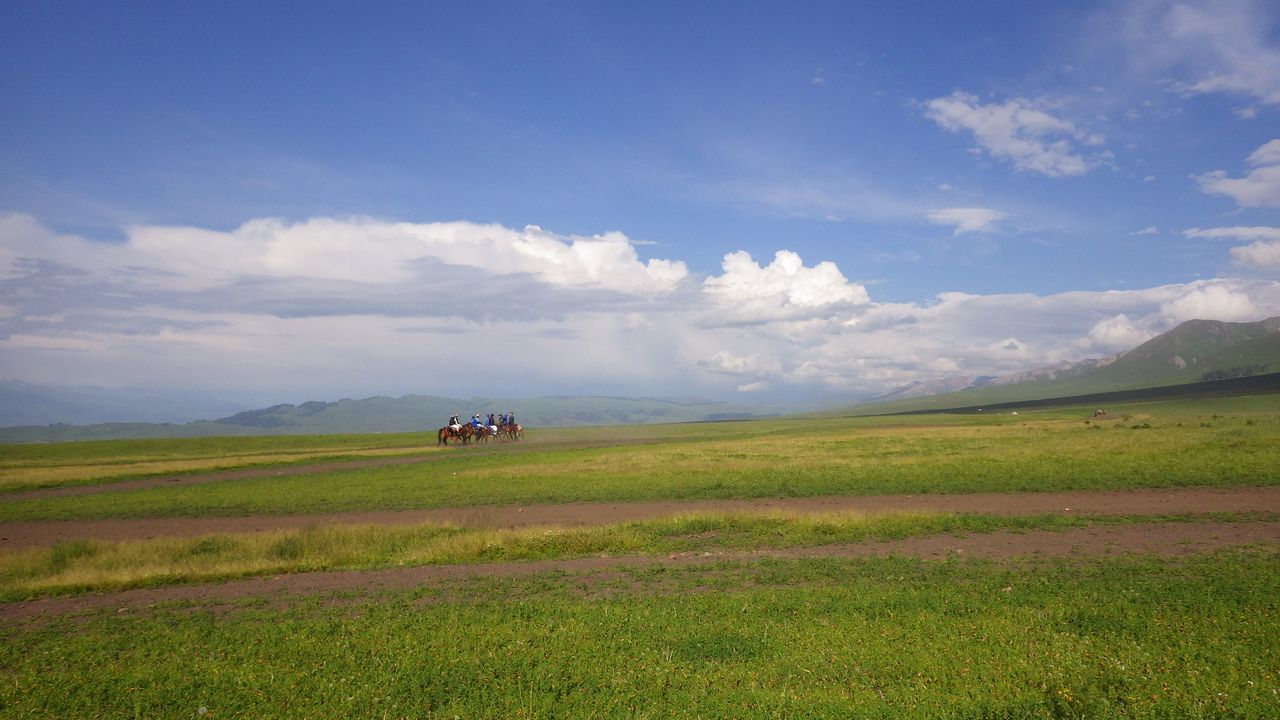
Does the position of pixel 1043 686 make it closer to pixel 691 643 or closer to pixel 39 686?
pixel 691 643

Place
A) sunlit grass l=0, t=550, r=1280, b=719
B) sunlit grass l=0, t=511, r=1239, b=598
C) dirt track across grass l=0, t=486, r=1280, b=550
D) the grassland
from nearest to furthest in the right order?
sunlit grass l=0, t=550, r=1280, b=719 < the grassland < sunlit grass l=0, t=511, r=1239, b=598 < dirt track across grass l=0, t=486, r=1280, b=550

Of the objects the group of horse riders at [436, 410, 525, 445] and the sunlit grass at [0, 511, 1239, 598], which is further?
the group of horse riders at [436, 410, 525, 445]

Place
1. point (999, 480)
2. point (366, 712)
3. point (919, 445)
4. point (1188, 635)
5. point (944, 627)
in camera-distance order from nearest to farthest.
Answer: point (366, 712)
point (1188, 635)
point (944, 627)
point (999, 480)
point (919, 445)

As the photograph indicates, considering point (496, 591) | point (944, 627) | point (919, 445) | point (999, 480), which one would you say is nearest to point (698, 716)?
point (944, 627)

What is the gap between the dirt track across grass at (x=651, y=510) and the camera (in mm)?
22500

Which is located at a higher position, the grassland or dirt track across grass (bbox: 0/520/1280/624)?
the grassland

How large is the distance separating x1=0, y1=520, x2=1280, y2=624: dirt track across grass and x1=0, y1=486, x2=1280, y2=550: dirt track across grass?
3622mm

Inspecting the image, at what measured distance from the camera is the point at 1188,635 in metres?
9.84

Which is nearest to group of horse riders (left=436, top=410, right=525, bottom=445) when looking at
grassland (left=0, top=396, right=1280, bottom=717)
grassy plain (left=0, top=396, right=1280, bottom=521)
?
grassy plain (left=0, top=396, right=1280, bottom=521)

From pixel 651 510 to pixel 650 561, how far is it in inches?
346

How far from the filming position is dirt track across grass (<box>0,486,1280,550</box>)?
2250cm

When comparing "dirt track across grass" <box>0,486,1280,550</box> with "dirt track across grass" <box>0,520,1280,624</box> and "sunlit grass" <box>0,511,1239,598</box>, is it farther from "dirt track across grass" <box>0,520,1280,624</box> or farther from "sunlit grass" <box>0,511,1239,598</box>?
"dirt track across grass" <box>0,520,1280,624</box>

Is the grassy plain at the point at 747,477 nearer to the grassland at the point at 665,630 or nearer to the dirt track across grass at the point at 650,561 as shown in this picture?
the grassland at the point at 665,630

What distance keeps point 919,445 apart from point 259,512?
4372 centimetres
